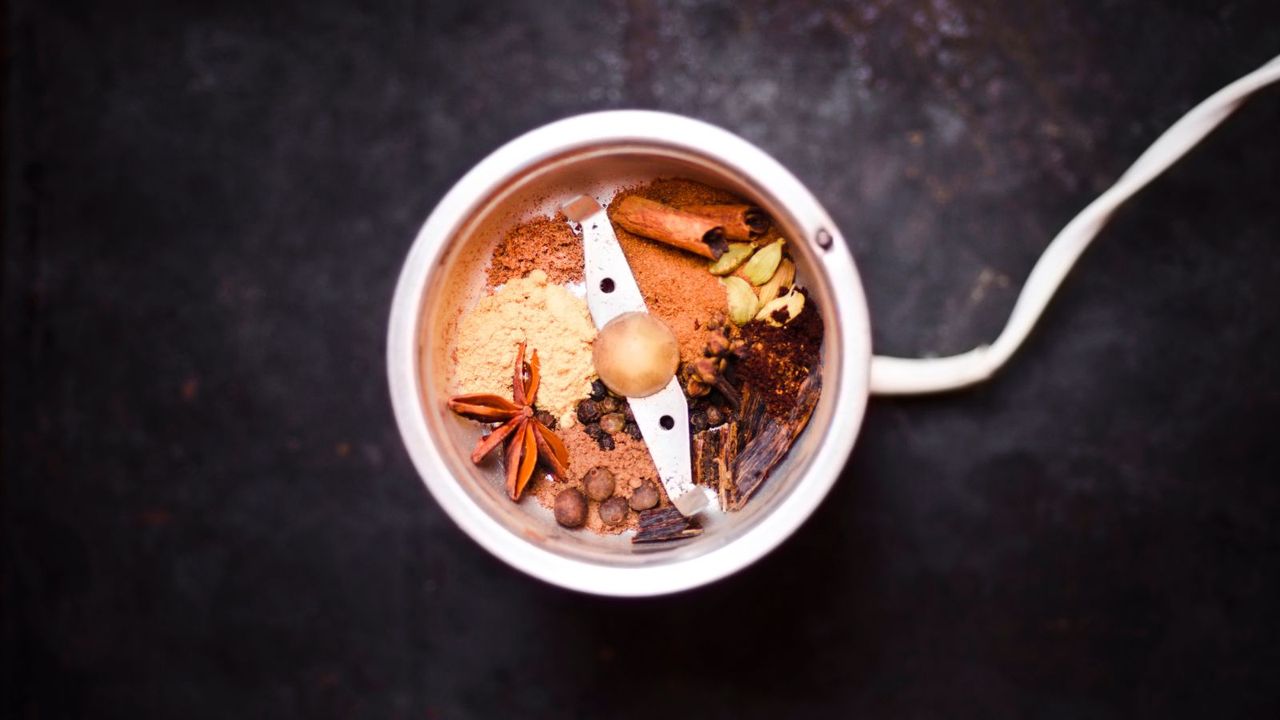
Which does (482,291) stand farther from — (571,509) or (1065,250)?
(1065,250)

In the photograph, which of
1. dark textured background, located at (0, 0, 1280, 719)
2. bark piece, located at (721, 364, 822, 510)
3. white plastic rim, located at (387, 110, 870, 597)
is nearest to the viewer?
white plastic rim, located at (387, 110, 870, 597)

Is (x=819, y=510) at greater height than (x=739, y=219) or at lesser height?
lesser

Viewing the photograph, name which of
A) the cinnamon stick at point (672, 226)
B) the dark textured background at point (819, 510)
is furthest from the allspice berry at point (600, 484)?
the dark textured background at point (819, 510)

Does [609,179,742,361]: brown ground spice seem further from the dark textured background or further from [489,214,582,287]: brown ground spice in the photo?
the dark textured background

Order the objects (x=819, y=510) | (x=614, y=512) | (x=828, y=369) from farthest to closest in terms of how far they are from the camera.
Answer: (x=819, y=510)
(x=614, y=512)
(x=828, y=369)

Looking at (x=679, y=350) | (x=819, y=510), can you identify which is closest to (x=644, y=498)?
(x=679, y=350)

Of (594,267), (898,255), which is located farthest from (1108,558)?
(594,267)

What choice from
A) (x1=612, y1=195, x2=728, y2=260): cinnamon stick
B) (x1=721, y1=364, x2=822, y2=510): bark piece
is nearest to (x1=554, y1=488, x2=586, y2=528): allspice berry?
(x1=721, y1=364, x2=822, y2=510): bark piece
